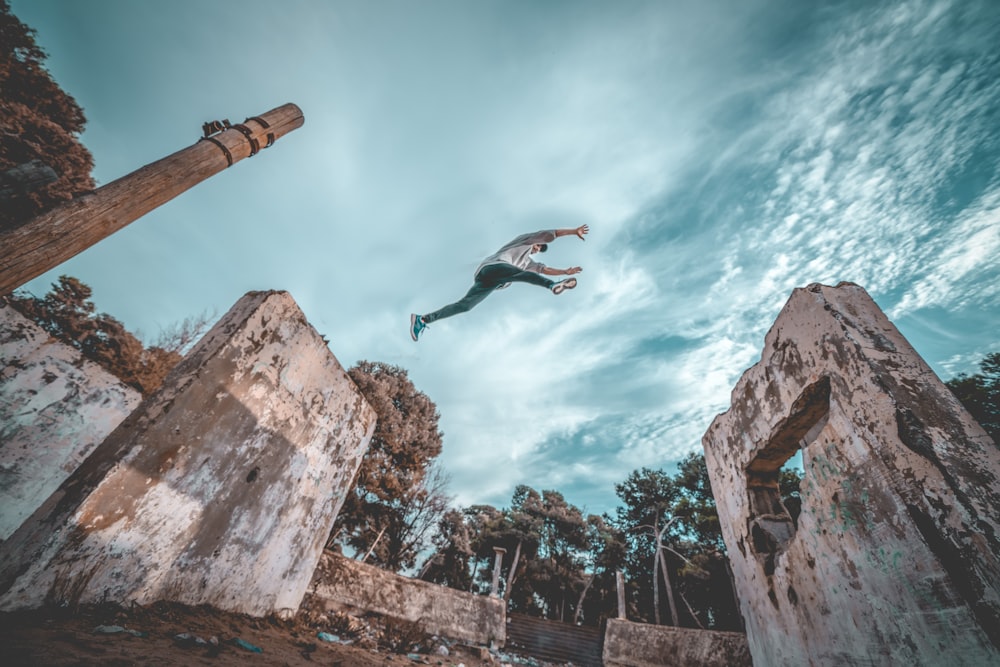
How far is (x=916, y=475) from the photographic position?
75.4 inches

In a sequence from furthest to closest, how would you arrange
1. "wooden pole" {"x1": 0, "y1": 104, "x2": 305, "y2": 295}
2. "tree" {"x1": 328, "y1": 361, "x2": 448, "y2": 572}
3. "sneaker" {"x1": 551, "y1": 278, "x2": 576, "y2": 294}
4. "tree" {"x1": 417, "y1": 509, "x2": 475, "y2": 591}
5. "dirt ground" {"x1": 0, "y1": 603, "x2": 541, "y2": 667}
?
"tree" {"x1": 417, "y1": 509, "x2": 475, "y2": 591}
"tree" {"x1": 328, "y1": 361, "x2": 448, "y2": 572}
"sneaker" {"x1": 551, "y1": 278, "x2": 576, "y2": 294}
"wooden pole" {"x1": 0, "y1": 104, "x2": 305, "y2": 295}
"dirt ground" {"x1": 0, "y1": 603, "x2": 541, "y2": 667}

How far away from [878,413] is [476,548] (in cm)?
2239

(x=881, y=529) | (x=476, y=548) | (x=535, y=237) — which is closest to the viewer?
(x=881, y=529)

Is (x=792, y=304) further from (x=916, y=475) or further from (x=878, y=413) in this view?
(x=916, y=475)

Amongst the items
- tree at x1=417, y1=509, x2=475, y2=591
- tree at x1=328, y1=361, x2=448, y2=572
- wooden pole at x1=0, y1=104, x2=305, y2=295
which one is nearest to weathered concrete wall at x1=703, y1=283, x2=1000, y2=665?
wooden pole at x1=0, y1=104, x2=305, y2=295

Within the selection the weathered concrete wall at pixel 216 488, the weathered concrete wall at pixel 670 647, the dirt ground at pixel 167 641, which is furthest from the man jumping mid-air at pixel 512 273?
the weathered concrete wall at pixel 670 647

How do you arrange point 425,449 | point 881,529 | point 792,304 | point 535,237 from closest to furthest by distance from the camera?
1. point 881,529
2. point 792,304
3. point 535,237
4. point 425,449

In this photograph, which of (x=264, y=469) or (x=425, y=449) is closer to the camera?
(x=264, y=469)

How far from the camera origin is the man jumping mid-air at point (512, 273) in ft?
14.8

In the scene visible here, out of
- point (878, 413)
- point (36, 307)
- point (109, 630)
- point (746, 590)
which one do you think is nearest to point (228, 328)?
point (109, 630)

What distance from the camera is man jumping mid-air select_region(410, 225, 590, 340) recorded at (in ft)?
14.8

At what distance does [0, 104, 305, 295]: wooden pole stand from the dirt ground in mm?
1710

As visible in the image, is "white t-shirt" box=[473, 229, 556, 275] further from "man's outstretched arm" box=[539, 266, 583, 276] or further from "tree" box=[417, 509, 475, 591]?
"tree" box=[417, 509, 475, 591]

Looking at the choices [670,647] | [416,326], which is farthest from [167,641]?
[670,647]
